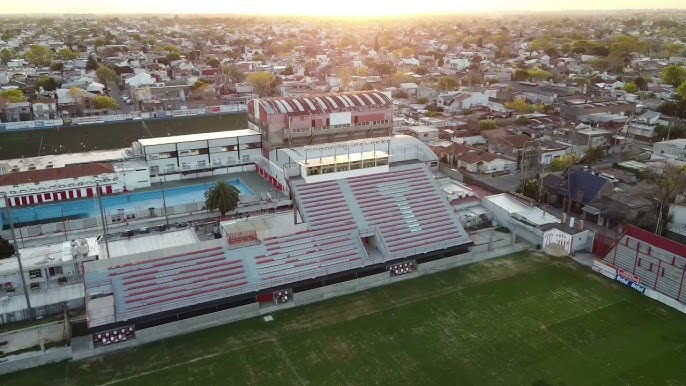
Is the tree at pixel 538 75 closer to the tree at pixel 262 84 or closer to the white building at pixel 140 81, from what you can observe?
the tree at pixel 262 84

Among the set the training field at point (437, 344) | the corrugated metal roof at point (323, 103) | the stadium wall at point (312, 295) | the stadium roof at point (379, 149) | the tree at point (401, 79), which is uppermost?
the corrugated metal roof at point (323, 103)

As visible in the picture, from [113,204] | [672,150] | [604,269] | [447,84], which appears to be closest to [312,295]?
[604,269]

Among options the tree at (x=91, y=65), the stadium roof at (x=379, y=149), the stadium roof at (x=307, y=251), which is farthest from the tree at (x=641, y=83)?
the tree at (x=91, y=65)

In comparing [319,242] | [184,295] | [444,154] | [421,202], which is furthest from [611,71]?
[184,295]

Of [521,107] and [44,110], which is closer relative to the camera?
[521,107]

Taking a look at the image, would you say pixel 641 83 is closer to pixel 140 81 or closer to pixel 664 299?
pixel 664 299

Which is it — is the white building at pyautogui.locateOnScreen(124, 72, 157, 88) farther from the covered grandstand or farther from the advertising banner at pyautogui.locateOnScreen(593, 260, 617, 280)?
the advertising banner at pyautogui.locateOnScreen(593, 260, 617, 280)

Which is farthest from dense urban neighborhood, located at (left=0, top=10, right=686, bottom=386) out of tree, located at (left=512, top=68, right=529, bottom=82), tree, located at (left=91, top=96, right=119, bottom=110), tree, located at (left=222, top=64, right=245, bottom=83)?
tree, located at (left=222, top=64, right=245, bottom=83)
